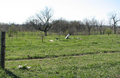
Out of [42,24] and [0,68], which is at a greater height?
[42,24]

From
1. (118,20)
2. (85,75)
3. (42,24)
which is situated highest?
(118,20)

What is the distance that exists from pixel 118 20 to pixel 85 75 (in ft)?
204

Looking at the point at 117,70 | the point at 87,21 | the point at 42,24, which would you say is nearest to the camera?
the point at 117,70

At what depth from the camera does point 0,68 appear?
4727mm

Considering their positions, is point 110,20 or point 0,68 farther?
point 110,20

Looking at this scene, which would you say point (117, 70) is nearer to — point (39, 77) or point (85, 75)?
point (85, 75)

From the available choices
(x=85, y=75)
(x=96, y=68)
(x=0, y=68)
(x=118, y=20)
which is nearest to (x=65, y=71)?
(x=85, y=75)

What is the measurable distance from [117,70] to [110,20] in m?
63.5

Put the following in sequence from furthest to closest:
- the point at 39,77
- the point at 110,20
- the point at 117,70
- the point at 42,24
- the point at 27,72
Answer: the point at 110,20 < the point at 42,24 < the point at 117,70 < the point at 27,72 < the point at 39,77

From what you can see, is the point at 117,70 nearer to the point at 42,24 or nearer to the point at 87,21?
the point at 42,24

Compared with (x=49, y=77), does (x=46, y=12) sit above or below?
above

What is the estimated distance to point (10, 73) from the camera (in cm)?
451

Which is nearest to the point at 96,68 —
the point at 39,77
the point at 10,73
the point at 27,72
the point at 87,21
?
the point at 39,77

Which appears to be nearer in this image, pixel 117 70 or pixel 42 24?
pixel 117 70
